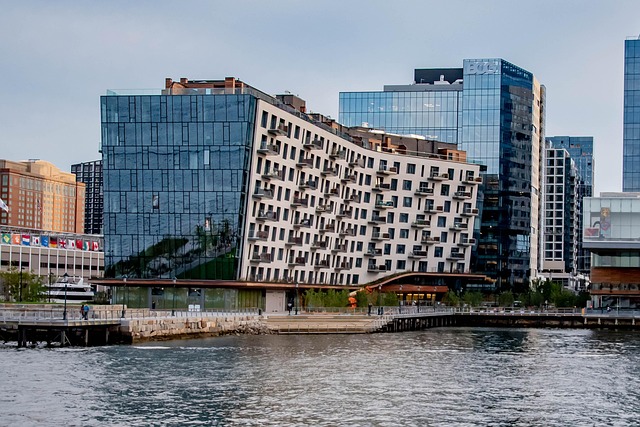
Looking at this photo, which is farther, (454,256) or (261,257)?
(454,256)

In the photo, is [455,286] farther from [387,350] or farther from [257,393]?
[257,393]

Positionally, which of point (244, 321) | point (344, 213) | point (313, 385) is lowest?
point (244, 321)

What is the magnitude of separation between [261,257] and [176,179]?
14.7 metres

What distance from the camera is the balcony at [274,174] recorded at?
5162 inches

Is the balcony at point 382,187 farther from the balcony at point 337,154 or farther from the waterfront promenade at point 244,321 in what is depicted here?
the waterfront promenade at point 244,321

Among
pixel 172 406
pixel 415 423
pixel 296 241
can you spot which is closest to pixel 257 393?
pixel 172 406

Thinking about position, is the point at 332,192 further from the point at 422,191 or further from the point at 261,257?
the point at 422,191

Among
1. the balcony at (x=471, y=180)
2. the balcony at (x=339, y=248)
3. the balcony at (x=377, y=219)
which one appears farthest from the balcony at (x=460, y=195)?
the balcony at (x=339, y=248)

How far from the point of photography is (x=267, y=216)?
133 metres

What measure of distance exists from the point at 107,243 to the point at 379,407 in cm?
8441

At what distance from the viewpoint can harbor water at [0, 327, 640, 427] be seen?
168 ft

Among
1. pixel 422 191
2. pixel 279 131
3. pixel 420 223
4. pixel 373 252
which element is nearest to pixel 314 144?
pixel 279 131

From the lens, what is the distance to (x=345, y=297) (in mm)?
136625

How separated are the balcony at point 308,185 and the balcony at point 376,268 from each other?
25399 millimetres
